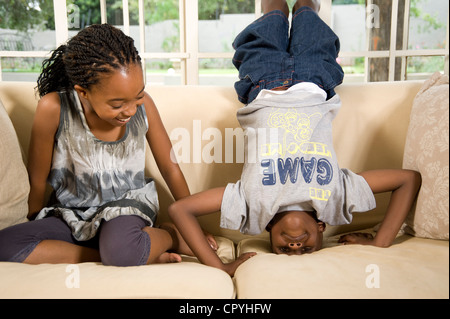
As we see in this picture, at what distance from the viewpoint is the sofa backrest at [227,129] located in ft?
4.75

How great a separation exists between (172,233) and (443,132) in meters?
0.81

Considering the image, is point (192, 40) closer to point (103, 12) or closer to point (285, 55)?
point (103, 12)

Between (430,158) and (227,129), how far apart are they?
64 cm

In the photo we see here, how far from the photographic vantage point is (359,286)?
2.90ft

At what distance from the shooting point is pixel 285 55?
153 centimetres

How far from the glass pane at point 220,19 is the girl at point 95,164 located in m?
1.30

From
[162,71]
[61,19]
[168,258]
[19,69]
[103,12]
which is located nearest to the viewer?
[168,258]

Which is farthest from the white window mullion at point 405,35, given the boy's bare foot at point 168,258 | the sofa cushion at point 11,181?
the sofa cushion at point 11,181

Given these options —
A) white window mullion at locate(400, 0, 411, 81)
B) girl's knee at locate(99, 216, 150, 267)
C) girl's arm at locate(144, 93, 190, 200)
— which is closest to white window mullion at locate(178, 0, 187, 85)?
girl's arm at locate(144, 93, 190, 200)

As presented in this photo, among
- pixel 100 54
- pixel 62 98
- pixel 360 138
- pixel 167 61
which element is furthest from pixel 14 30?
pixel 360 138

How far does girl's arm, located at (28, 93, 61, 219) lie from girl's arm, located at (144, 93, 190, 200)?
0.91 feet

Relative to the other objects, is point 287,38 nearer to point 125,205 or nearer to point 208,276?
point 125,205

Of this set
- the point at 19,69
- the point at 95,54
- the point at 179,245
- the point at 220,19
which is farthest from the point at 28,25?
the point at 179,245

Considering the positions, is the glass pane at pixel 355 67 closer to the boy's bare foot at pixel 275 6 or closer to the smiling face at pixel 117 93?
the boy's bare foot at pixel 275 6
